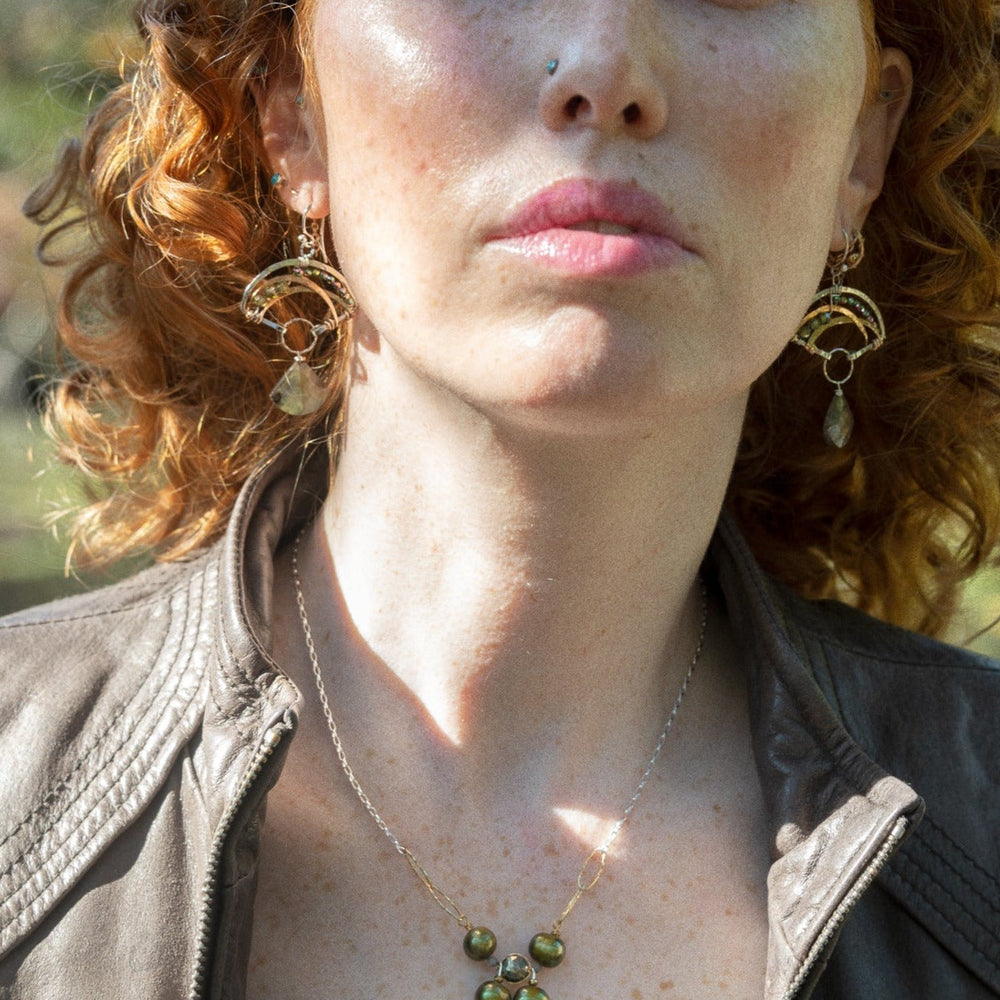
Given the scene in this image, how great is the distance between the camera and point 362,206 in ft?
6.46

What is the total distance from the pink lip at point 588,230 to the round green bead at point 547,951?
92 cm

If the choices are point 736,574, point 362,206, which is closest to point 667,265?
point 362,206

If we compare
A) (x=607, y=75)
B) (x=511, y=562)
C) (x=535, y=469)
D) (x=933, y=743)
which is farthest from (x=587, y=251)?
(x=933, y=743)

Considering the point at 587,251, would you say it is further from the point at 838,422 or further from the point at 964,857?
the point at 964,857

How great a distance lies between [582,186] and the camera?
70.1 inches

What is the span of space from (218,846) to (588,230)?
910 mm

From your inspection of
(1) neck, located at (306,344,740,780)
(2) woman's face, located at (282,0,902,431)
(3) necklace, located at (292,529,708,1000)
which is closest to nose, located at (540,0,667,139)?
(2) woman's face, located at (282,0,902,431)

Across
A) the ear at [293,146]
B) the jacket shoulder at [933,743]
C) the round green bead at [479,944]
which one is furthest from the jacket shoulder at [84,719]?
the jacket shoulder at [933,743]

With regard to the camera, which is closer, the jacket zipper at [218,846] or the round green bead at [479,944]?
the jacket zipper at [218,846]

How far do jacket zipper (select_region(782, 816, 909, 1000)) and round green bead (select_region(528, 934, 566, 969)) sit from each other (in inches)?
12.3

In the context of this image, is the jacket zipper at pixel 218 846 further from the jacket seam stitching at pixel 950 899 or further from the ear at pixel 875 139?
the ear at pixel 875 139

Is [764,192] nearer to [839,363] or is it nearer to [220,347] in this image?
[839,363]

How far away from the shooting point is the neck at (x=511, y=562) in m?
2.05

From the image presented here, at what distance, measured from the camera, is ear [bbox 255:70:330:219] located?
2180mm
